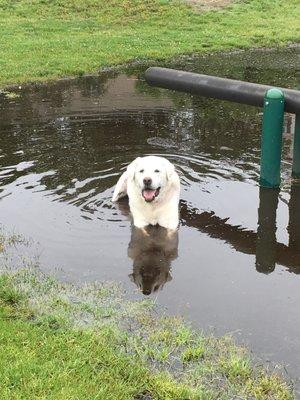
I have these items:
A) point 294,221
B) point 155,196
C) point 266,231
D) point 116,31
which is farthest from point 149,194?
point 116,31

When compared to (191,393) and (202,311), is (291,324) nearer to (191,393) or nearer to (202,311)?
(202,311)

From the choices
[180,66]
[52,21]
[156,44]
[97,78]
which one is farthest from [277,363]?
[52,21]

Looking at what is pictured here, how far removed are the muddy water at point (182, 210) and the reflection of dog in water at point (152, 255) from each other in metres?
0.02

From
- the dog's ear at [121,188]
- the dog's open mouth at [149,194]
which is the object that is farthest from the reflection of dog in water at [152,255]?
the dog's ear at [121,188]

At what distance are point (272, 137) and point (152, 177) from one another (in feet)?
7.53

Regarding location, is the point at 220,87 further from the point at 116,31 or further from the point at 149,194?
the point at 116,31

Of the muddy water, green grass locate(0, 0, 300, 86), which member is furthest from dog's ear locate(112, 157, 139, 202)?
green grass locate(0, 0, 300, 86)

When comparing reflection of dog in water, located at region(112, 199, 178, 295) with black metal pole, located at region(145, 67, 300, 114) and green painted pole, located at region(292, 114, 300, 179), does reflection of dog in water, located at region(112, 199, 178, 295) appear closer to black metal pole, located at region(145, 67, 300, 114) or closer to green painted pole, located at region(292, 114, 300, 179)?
black metal pole, located at region(145, 67, 300, 114)

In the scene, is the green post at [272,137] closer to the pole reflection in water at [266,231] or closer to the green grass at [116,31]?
the pole reflection in water at [266,231]

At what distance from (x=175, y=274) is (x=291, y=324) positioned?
161cm

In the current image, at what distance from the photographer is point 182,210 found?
30.2 feet

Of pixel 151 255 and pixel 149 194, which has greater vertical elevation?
pixel 149 194

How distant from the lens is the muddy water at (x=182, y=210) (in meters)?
6.62

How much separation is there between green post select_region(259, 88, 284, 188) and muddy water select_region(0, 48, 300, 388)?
0.27m
